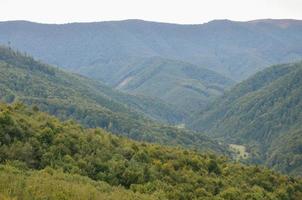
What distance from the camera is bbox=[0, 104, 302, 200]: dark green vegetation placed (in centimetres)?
3712

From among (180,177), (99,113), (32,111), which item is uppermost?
(32,111)

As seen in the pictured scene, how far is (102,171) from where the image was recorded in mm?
51188

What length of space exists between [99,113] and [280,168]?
231ft

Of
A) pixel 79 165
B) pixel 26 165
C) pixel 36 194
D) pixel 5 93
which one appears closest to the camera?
pixel 36 194

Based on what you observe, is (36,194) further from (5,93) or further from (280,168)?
(280,168)

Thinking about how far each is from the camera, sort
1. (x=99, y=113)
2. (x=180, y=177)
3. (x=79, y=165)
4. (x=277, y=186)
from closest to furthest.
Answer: (x=79, y=165)
(x=180, y=177)
(x=277, y=186)
(x=99, y=113)

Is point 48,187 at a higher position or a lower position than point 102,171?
higher

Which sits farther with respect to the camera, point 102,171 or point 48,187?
point 102,171

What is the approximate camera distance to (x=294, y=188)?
69.1 metres

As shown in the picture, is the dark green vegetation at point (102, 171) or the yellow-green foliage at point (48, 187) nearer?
the yellow-green foliage at point (48, 187)

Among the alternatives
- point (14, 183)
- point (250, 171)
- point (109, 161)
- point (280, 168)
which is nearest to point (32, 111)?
point (109, 161)

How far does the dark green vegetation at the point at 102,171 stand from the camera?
3712 centimetres

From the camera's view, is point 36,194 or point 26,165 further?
point 26,165

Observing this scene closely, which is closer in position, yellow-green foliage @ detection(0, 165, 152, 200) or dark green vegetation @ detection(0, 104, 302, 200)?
yellow-green foliage @ detection(0, 165, 152, 200)
